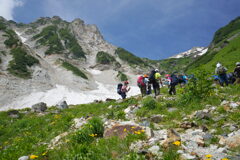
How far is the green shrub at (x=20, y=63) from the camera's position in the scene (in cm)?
6316

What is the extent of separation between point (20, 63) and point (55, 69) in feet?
77.3

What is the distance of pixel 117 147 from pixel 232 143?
2.61m

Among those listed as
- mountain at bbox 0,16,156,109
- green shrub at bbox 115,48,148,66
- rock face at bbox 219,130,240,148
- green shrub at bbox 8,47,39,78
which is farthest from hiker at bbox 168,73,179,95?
green shrub at bbox 115,48,148,66

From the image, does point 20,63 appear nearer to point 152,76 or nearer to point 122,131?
point 152,76

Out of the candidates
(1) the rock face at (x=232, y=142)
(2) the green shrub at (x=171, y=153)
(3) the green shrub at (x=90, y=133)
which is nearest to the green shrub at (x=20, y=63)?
(3) the green shrub at (x=90, y=133)

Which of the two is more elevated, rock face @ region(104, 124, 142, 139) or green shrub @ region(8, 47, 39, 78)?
green shrub @ region(8, 47, 39, 78)

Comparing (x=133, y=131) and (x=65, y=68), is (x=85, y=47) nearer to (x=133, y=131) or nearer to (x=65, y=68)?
(x=65, y=68)

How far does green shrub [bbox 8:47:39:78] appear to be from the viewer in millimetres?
63156

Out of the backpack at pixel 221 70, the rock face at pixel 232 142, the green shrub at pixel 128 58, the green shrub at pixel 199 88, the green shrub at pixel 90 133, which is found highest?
the green shrub at pixel 128 58

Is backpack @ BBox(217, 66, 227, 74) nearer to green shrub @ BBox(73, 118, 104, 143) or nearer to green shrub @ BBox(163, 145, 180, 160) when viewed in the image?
green shrub @ BBox(73, 118, 104, 143)

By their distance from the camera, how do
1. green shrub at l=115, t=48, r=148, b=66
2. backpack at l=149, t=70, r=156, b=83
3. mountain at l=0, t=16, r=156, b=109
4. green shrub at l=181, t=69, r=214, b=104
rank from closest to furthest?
1. green shrub at l=181, t=69, r=214, b=104
2. backpack at l=149, t=70, r=156, b=83
3. mountain at l=0, t=16, r=156, b=109
4. green shrub at l=115, t=48, r=148, b=66

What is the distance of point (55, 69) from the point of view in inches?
3666

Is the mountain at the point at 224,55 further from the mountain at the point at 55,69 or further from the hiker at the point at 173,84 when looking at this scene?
the mountain at the point at 55,69

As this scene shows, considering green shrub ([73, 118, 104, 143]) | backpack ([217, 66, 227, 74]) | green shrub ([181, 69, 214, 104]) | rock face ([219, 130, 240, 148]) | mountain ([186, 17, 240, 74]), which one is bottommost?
rock face ([219, 130, 240, 148])
